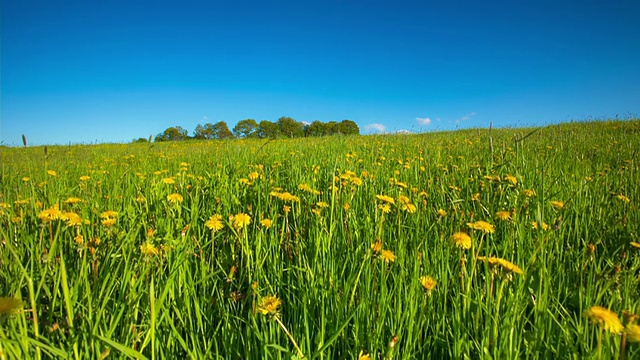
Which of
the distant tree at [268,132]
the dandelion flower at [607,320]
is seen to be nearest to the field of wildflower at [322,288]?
the dandelion flower at [607,320]

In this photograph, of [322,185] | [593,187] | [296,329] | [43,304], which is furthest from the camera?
[322,185]

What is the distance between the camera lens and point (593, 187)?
2275 millimetres

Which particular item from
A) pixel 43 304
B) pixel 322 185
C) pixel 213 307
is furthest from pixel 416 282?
pixel 322 185

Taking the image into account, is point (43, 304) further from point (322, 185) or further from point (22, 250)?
point (322, 185)

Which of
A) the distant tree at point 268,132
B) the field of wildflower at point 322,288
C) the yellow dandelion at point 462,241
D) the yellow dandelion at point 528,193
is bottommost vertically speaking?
the field of wildflower at point 322,288

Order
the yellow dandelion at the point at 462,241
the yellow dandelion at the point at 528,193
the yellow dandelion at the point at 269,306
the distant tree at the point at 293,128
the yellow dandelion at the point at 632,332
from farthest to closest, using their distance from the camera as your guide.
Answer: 1. the distant tree at the point at 293,128
2. the yellow dandelion at the point at 528,193
3. the yellow dandelion at the point at 462,241
4. the yellow dandelion at the point at 269,306
5. the yellow dandelion at the point at 632,332

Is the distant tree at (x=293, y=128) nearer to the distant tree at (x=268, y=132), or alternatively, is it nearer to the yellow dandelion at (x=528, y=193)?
the distant tree at (x=268, y=132)

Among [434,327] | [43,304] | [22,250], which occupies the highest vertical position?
[22,250]

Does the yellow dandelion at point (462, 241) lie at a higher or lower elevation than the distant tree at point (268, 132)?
lower

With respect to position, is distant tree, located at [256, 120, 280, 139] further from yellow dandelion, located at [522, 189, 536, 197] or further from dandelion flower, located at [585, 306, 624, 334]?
dandelion flower, located at [585, 306, 624, 334]

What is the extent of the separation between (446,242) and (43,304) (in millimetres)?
1583

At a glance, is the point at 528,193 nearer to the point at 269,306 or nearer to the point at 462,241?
the point at 462,241

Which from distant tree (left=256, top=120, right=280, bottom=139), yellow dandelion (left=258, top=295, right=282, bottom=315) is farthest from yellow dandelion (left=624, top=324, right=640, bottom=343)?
distant tree (left=256, top=120, right=280, bottom=139)

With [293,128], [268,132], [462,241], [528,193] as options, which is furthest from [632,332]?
[293,128]
